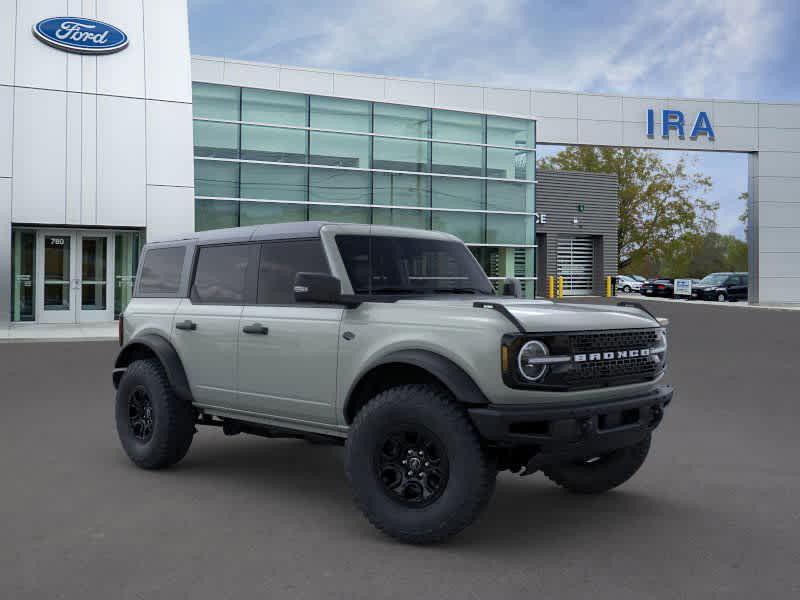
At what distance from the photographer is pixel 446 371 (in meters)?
4.81

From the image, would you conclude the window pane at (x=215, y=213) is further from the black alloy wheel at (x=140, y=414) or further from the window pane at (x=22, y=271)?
the black alloy wheel at (x=140, y=414)

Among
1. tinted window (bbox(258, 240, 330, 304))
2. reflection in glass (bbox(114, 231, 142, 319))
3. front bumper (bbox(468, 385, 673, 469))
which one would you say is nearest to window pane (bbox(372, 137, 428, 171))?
reflection in glass (bbox(114, 231, 142, 319))

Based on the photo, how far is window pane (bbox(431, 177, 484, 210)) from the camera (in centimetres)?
3127

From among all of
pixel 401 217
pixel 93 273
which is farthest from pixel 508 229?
pixel 93 273

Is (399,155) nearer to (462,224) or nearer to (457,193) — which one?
(457,193)

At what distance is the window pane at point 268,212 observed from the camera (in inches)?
1112

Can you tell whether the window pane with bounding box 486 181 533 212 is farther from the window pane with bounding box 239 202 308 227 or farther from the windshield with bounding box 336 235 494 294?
the windshield with bounding box 336 235 494 294

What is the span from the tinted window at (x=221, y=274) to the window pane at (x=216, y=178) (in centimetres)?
2159

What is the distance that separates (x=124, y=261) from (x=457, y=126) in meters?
13.2

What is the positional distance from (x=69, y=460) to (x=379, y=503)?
11.2 ft

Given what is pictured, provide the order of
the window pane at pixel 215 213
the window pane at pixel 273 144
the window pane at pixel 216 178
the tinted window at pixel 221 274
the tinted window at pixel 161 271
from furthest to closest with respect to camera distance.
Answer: the window pane at pixel 273 144 → the window pane at pixel 216 178 → the window pane at pixel 215 213 → the tinted window at pixel 161 271 → the tinted window at pixel 221 274

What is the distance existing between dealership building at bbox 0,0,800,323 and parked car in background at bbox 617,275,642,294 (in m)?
25.6

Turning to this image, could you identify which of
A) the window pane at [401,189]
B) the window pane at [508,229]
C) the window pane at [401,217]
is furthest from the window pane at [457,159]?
the window pane at [508,229]

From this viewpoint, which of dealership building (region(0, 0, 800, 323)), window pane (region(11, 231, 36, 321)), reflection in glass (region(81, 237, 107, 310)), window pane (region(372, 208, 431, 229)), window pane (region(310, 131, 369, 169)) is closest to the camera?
dealership building (region(0, 0, 800, 323))
